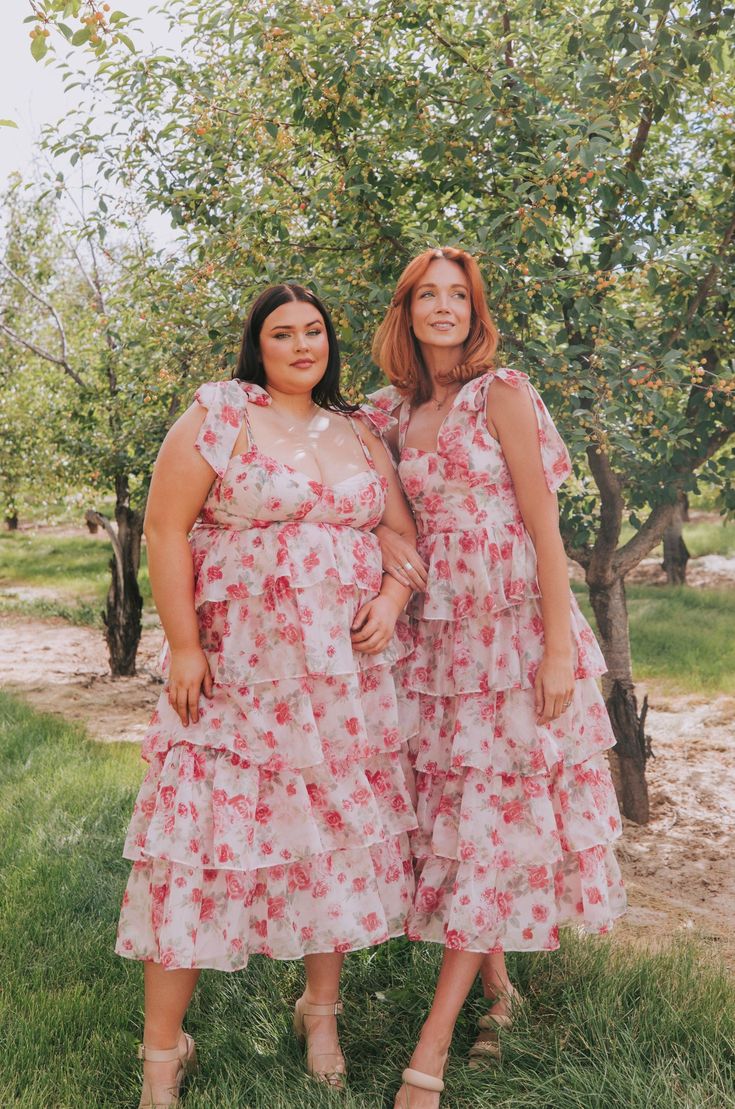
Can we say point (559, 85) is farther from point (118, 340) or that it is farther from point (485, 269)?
point (118, 340)

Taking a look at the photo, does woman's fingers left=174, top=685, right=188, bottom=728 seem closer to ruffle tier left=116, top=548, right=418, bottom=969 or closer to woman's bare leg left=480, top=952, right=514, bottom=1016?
ruffle tier left=116, top=548, right=418, bottom=969

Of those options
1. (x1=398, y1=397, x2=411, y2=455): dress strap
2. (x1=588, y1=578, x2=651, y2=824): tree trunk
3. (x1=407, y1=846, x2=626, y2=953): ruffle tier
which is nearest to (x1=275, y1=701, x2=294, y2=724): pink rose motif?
(x1=407, y1=846, x2=626, y2=953): ruffle tier

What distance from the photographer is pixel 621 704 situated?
493 centimetres

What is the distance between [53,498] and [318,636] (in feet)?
23.3

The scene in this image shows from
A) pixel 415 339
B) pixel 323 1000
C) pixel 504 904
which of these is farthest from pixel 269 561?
pixel 323 1000

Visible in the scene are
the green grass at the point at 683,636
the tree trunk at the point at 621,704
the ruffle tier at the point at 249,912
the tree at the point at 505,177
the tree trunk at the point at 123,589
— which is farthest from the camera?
the tree trunk at the point at 123,589

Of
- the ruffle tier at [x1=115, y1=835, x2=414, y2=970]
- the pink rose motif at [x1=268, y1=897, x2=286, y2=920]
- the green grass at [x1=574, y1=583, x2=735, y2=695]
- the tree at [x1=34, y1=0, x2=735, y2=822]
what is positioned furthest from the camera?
the green grass at [x1=574, y1=583, x2=735, y2=695]

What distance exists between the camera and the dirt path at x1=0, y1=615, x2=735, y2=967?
4168 mm

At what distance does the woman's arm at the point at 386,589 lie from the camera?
252cm

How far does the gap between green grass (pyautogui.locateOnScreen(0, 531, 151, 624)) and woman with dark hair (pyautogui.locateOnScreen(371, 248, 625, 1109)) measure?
934cm

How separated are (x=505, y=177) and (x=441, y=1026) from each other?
111 inches

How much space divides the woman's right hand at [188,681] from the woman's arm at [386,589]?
39cm

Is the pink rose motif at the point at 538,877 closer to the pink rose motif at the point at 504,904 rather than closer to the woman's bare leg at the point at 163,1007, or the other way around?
the pink rose motif at the point at 504,904

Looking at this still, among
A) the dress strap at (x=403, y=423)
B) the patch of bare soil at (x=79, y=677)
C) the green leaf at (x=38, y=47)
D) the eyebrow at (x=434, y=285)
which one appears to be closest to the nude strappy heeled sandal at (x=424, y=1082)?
the dress strap at (x=403, y=423)
